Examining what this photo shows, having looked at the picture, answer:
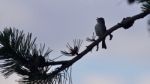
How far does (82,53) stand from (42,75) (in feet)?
1.15

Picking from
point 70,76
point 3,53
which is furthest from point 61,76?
point 3,53

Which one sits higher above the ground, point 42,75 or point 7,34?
point 7,34

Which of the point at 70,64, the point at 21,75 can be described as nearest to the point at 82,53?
the point at 70,64

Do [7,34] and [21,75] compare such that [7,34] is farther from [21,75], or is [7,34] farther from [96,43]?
[96,43]

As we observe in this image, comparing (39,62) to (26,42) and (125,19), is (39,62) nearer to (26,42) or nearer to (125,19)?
(26,42)

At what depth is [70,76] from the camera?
5168 millimetres

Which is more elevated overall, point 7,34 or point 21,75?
point 7,34

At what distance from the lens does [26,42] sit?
5.00 meters

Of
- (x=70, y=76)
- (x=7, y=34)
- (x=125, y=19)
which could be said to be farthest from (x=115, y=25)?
(x=7, y=34)

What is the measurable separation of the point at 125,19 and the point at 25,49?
0.91 metres

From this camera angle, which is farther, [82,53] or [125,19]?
[125,19]

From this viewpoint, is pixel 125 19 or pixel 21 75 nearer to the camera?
pixel 21 75

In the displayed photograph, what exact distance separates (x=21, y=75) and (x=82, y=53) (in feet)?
1.63

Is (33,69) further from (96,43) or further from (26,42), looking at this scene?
(96,43)
